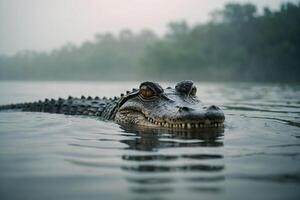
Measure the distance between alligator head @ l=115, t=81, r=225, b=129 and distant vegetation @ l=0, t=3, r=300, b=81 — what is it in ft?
112

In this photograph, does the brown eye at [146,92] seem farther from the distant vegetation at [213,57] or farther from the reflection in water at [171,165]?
the distant vegetation at [213,57]

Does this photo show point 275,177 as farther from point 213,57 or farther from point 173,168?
point 213,57

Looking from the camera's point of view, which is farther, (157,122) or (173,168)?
(157,122)

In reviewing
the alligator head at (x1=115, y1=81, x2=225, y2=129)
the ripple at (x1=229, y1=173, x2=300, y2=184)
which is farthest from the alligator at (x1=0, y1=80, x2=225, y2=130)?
the ripple at (x1=229, y1=173, x2=300, y2=184)

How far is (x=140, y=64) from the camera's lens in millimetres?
68375

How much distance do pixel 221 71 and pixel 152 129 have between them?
50.6m

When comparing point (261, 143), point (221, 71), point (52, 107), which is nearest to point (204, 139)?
point (261, 143)

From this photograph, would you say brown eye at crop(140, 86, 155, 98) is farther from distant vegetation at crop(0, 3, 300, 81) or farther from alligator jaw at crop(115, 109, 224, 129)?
distant vegetation at crop(0, 3, 300, 81)

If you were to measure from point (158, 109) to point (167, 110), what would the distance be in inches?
9.4

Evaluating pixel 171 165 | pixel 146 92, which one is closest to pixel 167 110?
pixel 146 92

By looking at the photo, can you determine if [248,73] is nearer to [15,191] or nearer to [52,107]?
[52,107]

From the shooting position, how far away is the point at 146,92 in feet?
18.5

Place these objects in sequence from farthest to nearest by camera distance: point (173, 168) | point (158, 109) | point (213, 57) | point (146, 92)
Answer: point (213, 57) < point (146, 92) < point (158, 109) < point (173, 168)

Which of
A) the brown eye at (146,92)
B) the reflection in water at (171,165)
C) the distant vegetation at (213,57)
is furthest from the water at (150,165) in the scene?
the distant vegetation at (213,57)
